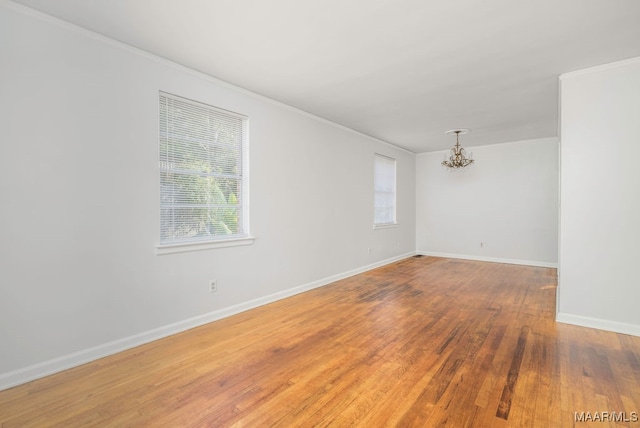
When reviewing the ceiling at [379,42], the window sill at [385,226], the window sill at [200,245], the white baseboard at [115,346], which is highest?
the ceiling at [379,42]

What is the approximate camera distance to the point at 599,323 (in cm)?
306

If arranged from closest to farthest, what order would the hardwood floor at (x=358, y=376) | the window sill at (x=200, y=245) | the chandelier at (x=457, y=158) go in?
the hardwood floor at (x=358, y=376) < the window sill at (x=200, y=245) < the chandelier at (x=457, y=158)

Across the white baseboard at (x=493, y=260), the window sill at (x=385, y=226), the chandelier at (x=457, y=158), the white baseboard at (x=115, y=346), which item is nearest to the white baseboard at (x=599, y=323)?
the white baseboard at (x=115, y=346)

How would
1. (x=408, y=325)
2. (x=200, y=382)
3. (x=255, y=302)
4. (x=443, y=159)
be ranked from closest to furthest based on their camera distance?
1. (x=200, y=382)
2. (x=408, y=325)
3. (x=255, y=302)
4. (x=443, y=159)

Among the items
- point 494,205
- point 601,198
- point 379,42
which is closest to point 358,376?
point 379,42

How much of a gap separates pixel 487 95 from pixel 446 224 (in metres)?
4.23

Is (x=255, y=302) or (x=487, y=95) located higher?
(x=487, y=95)

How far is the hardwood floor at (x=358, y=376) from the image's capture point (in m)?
1.78

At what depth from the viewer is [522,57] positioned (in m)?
2.87

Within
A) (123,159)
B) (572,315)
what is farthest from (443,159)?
(123,159)

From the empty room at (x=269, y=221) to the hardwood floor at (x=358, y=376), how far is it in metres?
0.02

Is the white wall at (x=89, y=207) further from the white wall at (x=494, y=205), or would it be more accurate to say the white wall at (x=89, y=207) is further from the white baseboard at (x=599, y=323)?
the white wall at (x=494, y=205)

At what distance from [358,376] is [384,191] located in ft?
16.1

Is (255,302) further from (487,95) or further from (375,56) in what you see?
(487,95)
